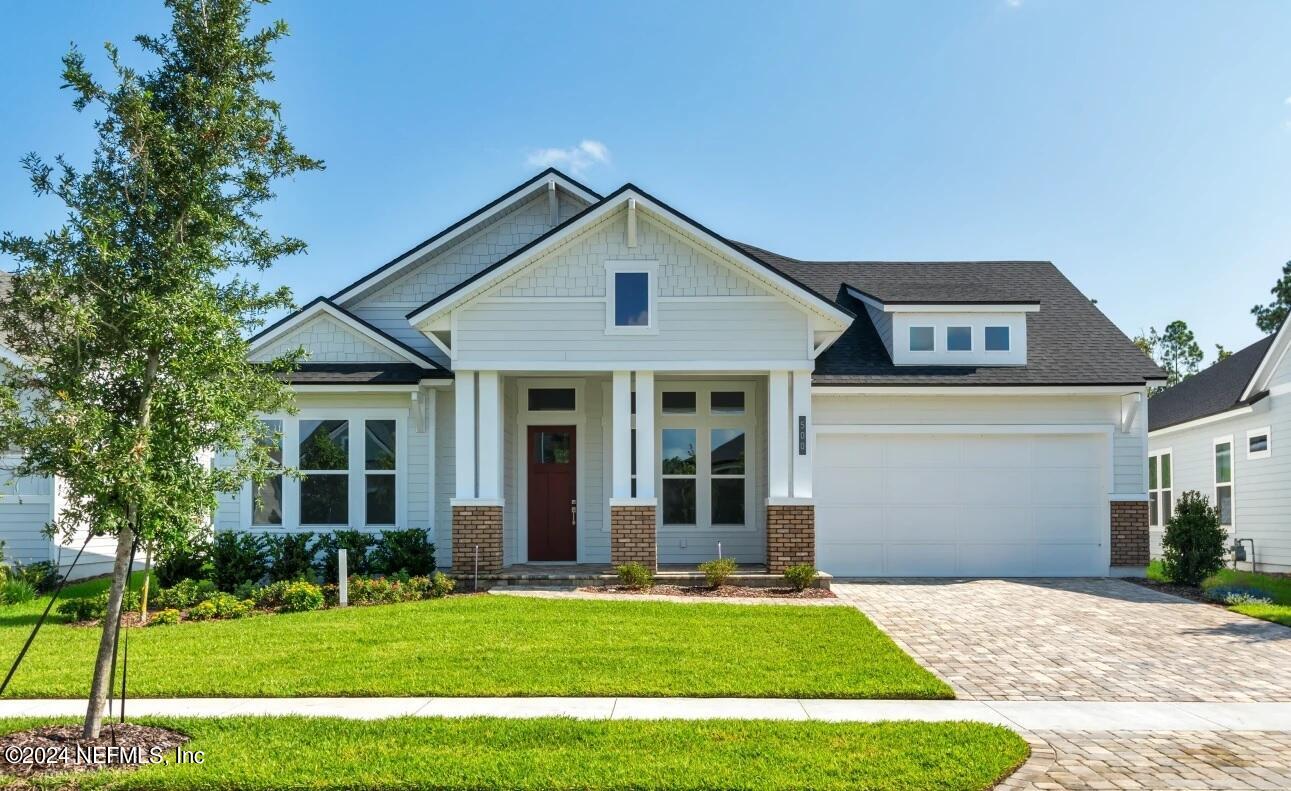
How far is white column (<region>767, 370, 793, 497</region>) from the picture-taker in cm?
1650

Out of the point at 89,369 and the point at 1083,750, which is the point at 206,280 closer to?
the point at 89,369

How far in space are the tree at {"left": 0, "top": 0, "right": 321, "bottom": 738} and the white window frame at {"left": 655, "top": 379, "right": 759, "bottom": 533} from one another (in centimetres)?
1160

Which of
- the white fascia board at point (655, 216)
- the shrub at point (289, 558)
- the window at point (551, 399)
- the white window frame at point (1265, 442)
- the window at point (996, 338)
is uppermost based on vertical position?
the white fascia board at point (655, 216)

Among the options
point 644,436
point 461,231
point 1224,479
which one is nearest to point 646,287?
point 644,436

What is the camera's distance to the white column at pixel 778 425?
16.5m

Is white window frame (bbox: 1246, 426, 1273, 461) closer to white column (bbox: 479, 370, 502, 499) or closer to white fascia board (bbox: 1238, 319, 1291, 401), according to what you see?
white fascia board (bbox: 1238, 319, 1291, 401)

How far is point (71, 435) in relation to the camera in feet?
22.6

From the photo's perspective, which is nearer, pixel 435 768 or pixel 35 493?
pixel 435 768

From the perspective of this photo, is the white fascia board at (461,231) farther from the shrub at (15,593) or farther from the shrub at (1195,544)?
the shrub at (1195,544)

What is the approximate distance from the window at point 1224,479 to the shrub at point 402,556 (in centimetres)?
1675

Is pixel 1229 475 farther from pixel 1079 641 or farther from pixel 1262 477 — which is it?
pixel 1079 641

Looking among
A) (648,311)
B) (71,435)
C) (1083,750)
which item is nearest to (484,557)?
(648,311)

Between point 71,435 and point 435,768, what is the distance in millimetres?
3408

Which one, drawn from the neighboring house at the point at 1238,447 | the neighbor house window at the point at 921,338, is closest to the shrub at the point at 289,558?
the neighbor house window at the point at 921,338
